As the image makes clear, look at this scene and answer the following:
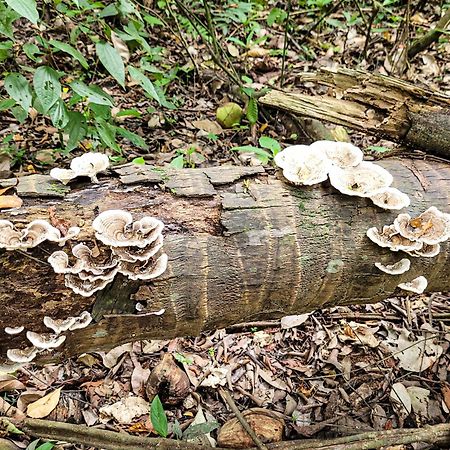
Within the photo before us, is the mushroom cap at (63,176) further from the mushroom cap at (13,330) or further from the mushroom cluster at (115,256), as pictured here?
the mushroom cap at (13,330)

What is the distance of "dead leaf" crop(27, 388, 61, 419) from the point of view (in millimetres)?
3715

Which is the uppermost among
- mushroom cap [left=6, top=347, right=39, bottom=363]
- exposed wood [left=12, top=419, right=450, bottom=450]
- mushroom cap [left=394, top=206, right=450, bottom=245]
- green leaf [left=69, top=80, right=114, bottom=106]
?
green leaf [left=69, top=80, right=114, bottom=106]

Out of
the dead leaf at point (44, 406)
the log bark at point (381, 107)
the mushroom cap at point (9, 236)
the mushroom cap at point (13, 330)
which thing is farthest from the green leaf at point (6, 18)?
the dead leaf at point (44, 406)

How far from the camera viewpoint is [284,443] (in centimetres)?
320

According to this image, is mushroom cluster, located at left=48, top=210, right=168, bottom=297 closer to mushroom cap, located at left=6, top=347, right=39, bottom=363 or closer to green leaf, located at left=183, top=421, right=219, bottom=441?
mushroom cap, located at left=6, top=347, right=39, bottom=363

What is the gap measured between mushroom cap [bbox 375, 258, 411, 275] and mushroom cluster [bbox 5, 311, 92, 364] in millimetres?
1704

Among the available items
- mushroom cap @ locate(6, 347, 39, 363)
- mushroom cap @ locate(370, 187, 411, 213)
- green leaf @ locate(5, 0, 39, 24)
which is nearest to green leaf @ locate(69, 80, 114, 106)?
green leaf @ locate(5, 0, 39, 24)

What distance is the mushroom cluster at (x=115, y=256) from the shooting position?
7.75 feet

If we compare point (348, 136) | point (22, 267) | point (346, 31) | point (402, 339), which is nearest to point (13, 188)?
point (22, 267)

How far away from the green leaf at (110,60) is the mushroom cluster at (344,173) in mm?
1304

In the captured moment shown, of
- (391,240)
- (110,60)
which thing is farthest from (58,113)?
(391,240)

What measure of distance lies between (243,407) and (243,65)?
6.08 m

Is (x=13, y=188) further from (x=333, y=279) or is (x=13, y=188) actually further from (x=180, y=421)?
(x=180, y=421)

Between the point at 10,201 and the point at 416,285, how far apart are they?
7.98 feet
